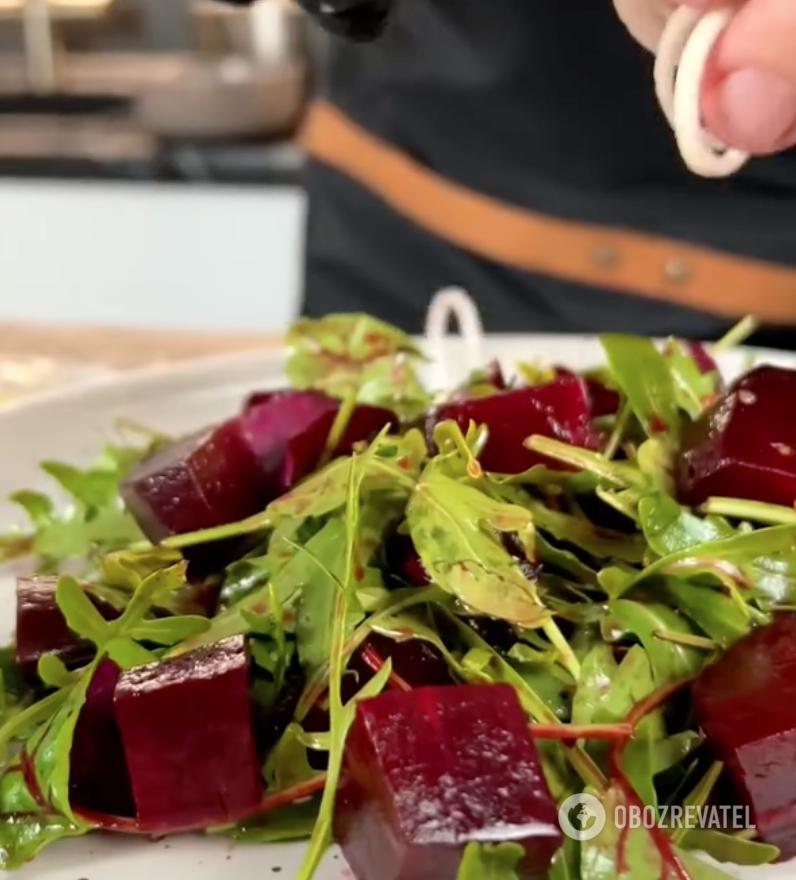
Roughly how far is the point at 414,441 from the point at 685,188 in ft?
1.64

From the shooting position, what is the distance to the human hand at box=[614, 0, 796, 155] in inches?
13.5

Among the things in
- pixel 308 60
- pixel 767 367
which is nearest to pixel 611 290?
pixel 767 367

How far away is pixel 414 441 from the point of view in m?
0.45

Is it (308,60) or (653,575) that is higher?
(653,575)

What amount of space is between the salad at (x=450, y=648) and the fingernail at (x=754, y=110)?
11cm

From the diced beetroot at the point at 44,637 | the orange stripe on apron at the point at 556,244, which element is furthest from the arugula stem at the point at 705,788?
the orange stripe on apron at the point at 556,244

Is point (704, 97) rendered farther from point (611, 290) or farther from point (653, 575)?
point (611, 290)

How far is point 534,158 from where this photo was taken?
3.06ft

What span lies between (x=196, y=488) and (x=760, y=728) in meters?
0.23

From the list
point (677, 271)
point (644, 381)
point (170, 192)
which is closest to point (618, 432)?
point (644, 381)

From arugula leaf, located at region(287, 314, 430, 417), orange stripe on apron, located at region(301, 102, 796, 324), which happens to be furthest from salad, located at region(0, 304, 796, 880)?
orange stripe on apron, located at region(301, 102, 796, 324)

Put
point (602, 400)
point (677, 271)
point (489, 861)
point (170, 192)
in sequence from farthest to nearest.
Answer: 1. point (170, 192)
2. point (677, 271)
3. point (602, 400)
4. point (489, 861)

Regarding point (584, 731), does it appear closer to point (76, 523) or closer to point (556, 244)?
point (76, 523)
